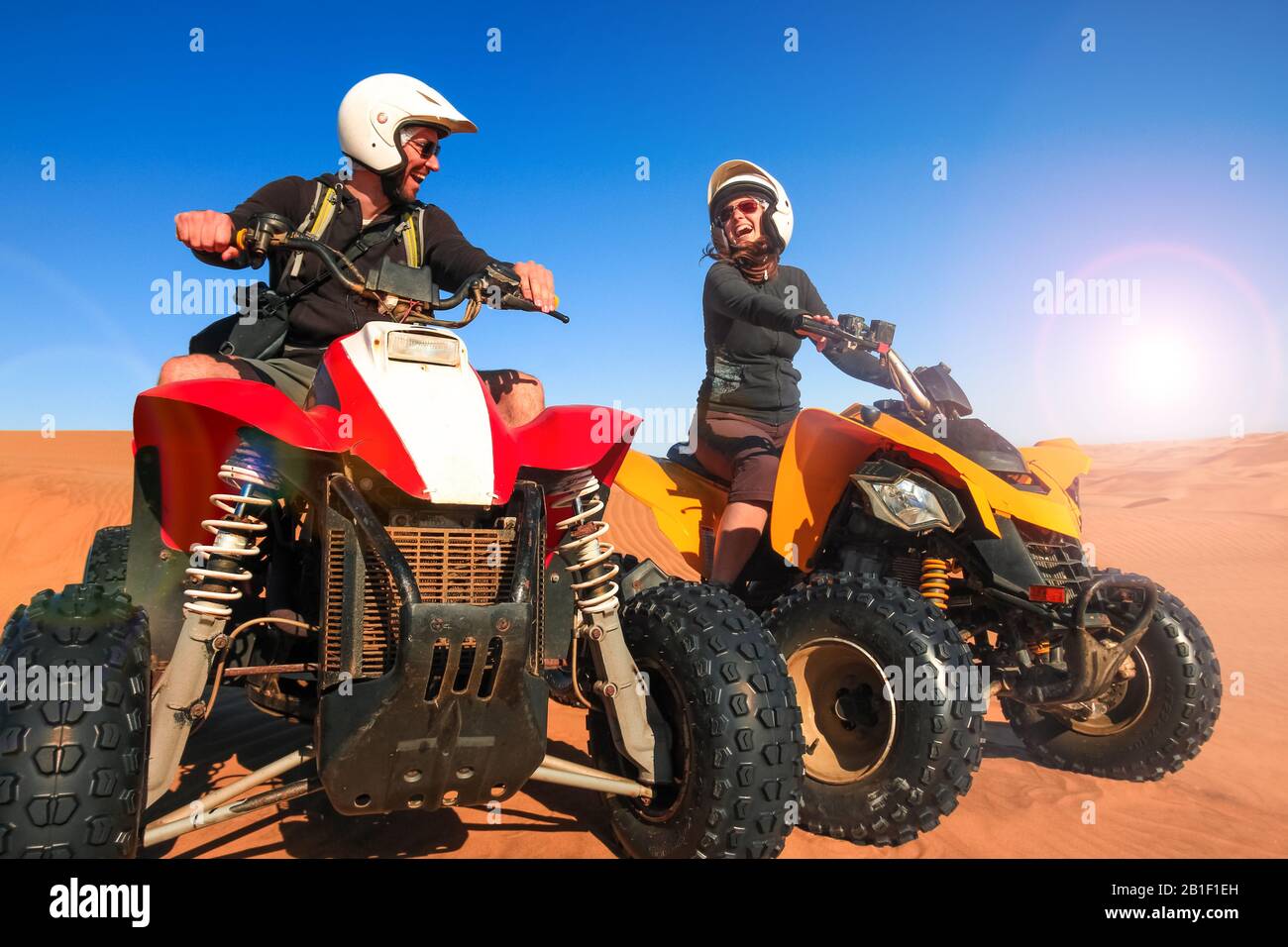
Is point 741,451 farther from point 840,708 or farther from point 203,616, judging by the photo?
point 203,616

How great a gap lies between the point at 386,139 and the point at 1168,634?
4.23 m

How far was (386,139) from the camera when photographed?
10.5ft

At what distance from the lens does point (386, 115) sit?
3.18 meters

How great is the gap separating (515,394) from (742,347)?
2267 millimetres

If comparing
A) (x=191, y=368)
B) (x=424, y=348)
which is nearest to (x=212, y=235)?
(x=191, y=368)

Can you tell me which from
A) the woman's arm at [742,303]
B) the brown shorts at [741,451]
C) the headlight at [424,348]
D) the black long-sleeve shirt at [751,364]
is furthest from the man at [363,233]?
the black long-sleeve shirt at [751,364]

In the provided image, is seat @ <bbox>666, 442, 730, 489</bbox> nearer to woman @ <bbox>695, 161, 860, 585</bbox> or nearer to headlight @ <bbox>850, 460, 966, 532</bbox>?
woman @ <bbox>695, 161, 860, 585</bbox>

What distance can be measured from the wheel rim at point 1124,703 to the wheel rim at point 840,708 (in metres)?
1.52

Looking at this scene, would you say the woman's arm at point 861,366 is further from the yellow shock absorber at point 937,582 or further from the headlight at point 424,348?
the headlight at point 424,348

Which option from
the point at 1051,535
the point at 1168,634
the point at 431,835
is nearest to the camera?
the point at 431,835

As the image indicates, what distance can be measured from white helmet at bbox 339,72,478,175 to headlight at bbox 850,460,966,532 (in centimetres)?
227
